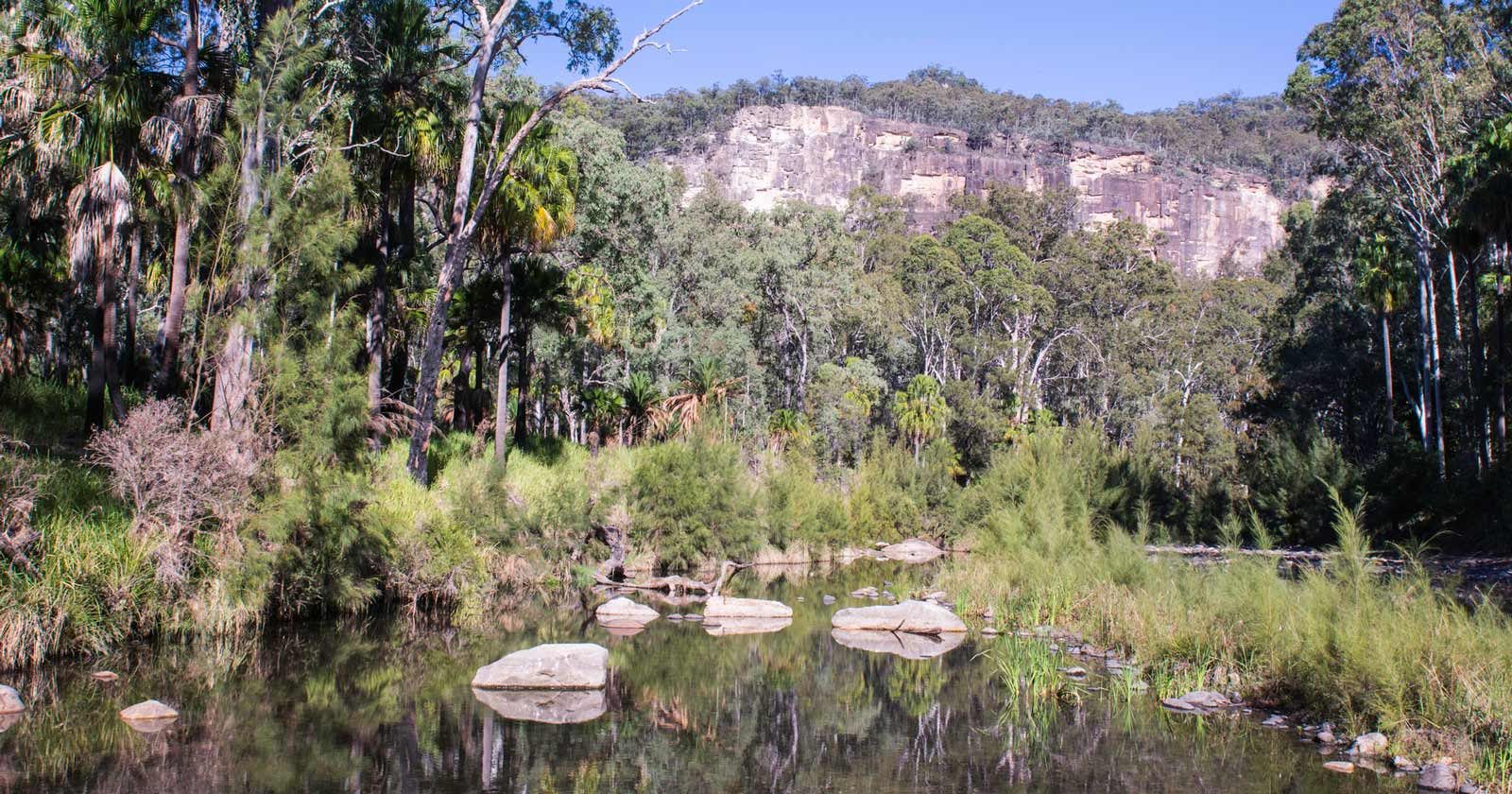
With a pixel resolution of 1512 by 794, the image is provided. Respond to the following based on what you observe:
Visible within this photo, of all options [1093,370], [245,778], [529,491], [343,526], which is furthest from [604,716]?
[1093,370]

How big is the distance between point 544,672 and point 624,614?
5148 millimetres

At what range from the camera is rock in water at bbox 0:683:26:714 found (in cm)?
957

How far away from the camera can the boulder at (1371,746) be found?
30.3 ft

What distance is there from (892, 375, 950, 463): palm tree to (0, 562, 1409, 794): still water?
32.2m

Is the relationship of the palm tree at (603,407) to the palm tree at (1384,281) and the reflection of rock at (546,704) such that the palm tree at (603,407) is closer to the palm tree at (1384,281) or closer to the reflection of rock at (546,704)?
the reflection of rock at (546,704)

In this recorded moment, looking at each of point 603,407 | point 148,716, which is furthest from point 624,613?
point 603,407

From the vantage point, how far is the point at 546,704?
448 inches

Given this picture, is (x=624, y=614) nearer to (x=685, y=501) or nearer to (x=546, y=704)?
(x=546, y=704)

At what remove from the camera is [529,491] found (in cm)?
2073

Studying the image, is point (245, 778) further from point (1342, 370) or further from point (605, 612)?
point (1342, 370)

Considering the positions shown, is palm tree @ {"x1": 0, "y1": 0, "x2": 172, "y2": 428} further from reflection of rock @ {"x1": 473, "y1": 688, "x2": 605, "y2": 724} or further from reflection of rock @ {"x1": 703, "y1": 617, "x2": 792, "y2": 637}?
reflection of rock @ {"x1": 703, "y1": 617, "x2": 792, "y2": 637}

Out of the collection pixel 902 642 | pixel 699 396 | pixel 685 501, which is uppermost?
pixel 699 396

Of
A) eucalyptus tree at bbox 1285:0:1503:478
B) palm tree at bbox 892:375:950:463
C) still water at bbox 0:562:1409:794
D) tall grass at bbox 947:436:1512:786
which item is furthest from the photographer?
palm tree at bbox 892:375:950:463

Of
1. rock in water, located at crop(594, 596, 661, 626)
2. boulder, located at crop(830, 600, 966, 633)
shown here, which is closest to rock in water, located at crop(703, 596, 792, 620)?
rock in water, located at crop(594, 596, 661, 626)
